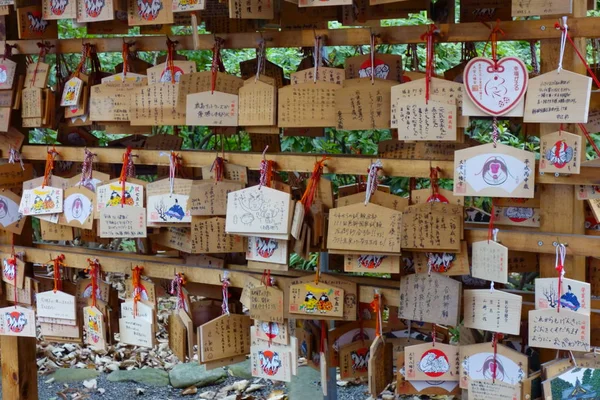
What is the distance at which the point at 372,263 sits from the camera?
2473 millimetres

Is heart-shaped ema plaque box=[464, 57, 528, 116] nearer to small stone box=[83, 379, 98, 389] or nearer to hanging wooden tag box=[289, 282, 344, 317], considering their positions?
hanging wooden tag box=[289, 282, 344, 317]

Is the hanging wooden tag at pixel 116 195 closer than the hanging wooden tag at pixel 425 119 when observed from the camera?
No

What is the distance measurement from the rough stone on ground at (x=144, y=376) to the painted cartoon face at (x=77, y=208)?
5.87ft

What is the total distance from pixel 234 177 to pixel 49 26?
1065 mm

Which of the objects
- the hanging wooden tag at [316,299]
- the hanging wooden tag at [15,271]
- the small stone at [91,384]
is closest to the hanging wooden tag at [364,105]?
the hanging wooden tag at [316,299]

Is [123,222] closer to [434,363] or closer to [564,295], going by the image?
[434,363]

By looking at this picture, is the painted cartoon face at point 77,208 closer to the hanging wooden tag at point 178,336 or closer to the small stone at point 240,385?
the hanging wooden tag at point 178,336

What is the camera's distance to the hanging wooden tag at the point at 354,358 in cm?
273

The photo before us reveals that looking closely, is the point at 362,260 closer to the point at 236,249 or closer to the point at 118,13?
the point at 236,249

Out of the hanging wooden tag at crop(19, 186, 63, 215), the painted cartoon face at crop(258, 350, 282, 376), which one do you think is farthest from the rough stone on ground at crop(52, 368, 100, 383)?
the painted cartoon face at crop(258, 350, 282, 376)

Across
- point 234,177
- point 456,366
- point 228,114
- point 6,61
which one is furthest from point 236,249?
point 6,61

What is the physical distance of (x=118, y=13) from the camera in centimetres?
289

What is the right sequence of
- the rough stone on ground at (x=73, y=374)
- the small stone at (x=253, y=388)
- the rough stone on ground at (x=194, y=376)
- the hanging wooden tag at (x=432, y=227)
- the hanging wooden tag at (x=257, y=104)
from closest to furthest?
the hanging wooden tag at (x=432, y=227)
the hanging wooden tag at (x=257, y=104)
the small stone at (x=253, y=388)
the rough stone on ground at (x=194, y=376)
the rough stone on ground at (x=73, y=374)

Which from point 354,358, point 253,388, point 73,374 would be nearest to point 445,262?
point 354,358
